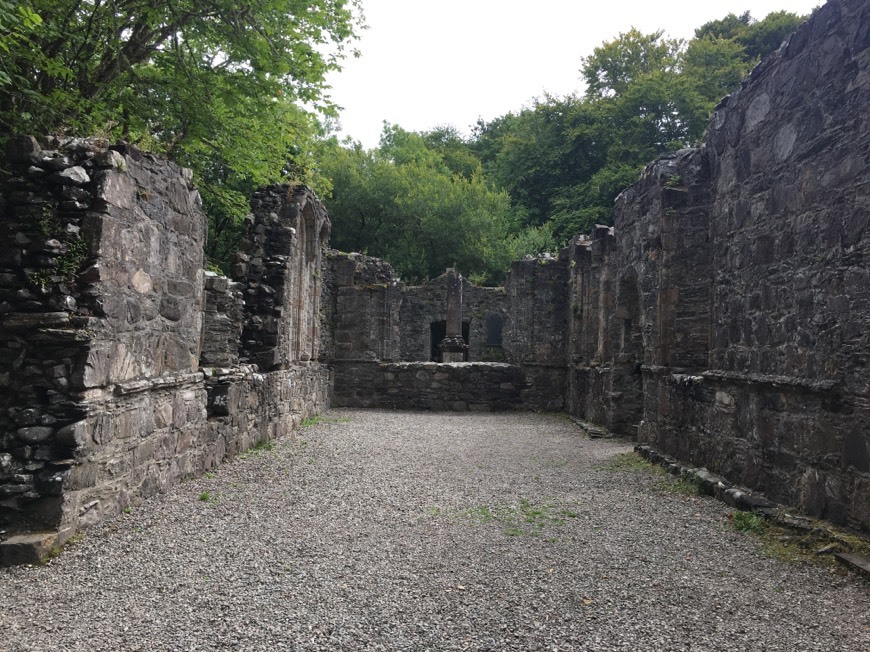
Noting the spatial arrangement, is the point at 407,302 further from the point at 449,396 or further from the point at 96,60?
the point at 96,60

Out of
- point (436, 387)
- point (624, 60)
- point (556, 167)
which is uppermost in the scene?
point (624, 60)

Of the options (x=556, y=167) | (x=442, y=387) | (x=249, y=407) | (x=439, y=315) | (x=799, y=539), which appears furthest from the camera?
(x=556, y=167)

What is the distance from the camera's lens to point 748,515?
18.8 ft

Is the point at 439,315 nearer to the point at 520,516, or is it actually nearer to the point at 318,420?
the point at 318,420

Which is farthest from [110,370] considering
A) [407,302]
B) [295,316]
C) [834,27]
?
[407,302]

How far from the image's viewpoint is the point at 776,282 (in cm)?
627

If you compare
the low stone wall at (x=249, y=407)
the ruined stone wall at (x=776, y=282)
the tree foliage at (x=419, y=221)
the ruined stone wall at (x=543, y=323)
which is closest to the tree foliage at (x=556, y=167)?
the tree foliage at (x=419, y=221)

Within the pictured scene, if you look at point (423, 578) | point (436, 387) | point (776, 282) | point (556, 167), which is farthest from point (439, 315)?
point (423, 578)

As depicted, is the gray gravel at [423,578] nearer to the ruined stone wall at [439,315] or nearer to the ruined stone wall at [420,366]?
the ruined stone wall at [420,366]

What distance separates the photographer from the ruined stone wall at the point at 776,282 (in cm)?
509

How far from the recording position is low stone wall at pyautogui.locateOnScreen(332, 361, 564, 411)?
16.8 m

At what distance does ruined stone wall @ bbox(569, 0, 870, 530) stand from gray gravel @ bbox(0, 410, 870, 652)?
36.5 inches

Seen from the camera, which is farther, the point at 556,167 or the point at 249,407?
the point at 556,167

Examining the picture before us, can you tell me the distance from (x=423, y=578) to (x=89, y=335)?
2.96 m
